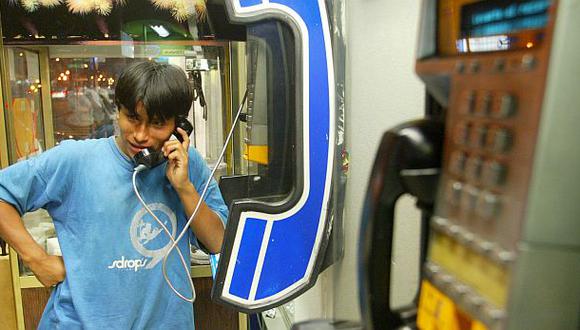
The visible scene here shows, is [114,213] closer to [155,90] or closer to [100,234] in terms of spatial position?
[100,234]

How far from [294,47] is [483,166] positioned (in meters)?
0.71

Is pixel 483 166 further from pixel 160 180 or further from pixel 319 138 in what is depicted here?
pixel 160 180

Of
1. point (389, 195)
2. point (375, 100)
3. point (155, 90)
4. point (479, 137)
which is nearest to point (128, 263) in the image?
point (155, 90)

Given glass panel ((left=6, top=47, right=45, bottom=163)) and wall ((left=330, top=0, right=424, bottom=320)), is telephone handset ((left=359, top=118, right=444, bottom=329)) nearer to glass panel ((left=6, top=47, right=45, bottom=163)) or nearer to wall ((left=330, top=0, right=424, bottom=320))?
wall ((left=330, top=0, right=424, bottom=320))

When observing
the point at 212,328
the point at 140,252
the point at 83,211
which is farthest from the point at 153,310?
the point at 212,328

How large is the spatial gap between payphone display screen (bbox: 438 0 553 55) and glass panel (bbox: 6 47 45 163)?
2.08m

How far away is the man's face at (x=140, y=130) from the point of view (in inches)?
48.1

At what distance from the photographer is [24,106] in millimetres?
2133

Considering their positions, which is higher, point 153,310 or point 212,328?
point 153,310

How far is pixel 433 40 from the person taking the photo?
1.36ft

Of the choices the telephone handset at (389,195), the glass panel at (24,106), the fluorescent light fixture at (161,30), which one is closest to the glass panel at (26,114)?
the glass panel at (24,106)

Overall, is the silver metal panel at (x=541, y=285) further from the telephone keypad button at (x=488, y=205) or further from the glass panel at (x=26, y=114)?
the glass panel at (x=26, y=114)

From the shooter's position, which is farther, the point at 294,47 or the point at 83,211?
the point at 83,211

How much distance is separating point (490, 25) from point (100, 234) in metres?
1.10
